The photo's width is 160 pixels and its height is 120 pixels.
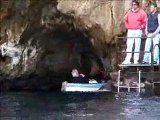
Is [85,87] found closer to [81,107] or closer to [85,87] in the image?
[85,87]

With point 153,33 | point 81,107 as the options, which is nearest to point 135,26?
point 153,33

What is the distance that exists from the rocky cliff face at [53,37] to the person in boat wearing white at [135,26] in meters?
2.18

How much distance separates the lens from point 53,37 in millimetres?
27156

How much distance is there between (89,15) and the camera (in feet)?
79.9

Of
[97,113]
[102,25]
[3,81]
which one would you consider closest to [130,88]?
[102,25]

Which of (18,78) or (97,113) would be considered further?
(18,78)

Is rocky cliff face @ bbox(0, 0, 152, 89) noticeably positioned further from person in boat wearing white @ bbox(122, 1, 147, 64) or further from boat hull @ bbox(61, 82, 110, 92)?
person in boat wearing white @ bbox(122, 1, 147, 64)

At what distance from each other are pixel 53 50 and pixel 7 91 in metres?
3.66

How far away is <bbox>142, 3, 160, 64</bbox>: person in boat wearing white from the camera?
21.3m

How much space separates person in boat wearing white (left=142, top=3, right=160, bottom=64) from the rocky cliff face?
252 cm

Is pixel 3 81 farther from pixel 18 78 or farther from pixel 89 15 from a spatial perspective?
pixel 89 15

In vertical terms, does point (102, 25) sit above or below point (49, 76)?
above

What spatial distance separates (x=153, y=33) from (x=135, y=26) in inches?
30.1

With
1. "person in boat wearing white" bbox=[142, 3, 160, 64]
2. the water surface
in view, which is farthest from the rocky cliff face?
the water surface
